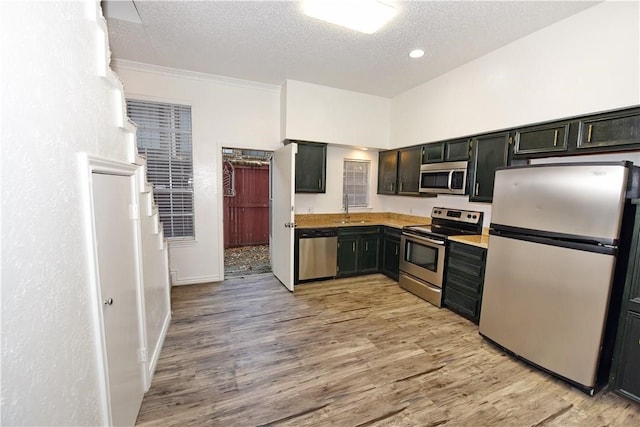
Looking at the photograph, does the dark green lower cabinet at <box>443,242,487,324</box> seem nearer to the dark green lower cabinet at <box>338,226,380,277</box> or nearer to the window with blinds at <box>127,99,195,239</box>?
the dark green lower cabinet at <box>338,226,380,277</box>

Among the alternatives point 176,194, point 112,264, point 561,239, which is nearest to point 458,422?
point 561,239

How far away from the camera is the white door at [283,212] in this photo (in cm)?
389

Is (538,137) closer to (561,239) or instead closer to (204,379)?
(561,239)

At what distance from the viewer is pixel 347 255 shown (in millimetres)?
4629

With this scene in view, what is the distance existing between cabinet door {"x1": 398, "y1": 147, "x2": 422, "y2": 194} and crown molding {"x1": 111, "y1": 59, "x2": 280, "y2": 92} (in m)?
2.40

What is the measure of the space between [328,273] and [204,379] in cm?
254

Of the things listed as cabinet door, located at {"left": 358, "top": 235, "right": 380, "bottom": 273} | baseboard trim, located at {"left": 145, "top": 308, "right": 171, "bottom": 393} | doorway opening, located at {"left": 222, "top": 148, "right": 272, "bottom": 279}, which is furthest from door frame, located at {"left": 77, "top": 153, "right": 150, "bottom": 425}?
doorway opening, located at {"left": 222, "top": 148, "right": 272, "bottom": 279}

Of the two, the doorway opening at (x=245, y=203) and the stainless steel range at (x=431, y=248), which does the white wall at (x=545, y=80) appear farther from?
the doorway opening at (x=245, y=203)

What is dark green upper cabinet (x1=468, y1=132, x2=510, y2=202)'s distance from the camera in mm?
3131

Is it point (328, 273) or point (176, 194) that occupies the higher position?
point (176, 194)

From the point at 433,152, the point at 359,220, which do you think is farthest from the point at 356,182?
the point at 433,152

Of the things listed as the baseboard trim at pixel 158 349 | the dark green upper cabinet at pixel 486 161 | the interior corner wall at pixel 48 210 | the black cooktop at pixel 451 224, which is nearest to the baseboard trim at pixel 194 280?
the baseboard trim at pixel 158 349

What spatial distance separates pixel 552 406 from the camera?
80.7 inches

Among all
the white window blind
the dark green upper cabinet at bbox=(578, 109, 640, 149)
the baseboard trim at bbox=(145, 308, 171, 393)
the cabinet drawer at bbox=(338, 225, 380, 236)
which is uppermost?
the dark green upper cabinet at bbox=(578, 109, 640, 149)
